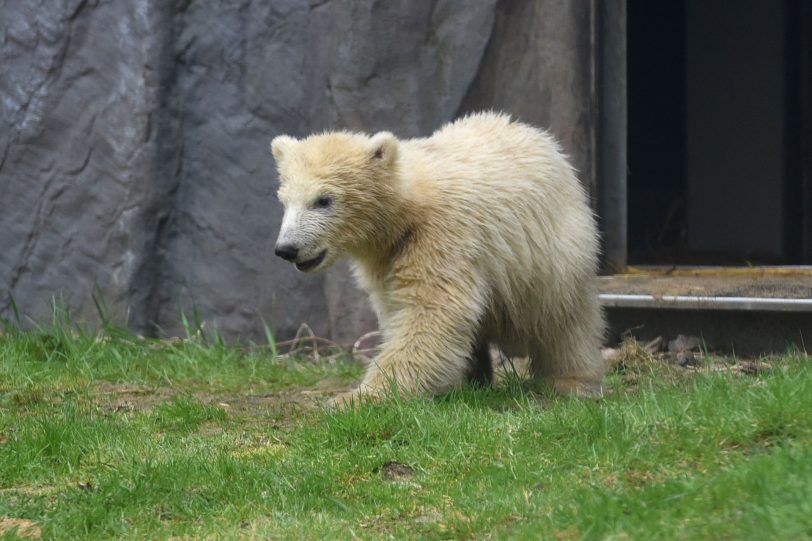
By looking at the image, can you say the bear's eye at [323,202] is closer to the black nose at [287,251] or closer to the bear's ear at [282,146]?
the black nose at [287,251]

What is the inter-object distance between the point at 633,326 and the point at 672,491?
166 inches

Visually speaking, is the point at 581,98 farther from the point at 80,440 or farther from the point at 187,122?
the point at 80,440

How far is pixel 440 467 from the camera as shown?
4.34m

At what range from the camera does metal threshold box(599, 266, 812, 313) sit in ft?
22.7

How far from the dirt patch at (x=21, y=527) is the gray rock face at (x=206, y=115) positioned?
425 cm

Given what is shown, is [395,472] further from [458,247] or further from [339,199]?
[339,199]

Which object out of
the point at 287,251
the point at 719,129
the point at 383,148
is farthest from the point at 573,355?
the point at 719,129

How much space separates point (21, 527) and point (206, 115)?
4783 millimetres

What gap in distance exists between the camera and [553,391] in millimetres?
5719

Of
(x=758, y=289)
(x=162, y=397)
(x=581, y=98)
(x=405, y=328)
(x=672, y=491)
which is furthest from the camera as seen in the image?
(x=581, y=98)

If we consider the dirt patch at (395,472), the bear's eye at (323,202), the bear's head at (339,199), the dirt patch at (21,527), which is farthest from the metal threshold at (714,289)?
the dirt patch at (21,527)

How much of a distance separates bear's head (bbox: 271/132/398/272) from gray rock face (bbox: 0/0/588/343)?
2035mm

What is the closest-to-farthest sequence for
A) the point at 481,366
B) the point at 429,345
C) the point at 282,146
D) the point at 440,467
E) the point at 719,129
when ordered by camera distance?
the point at 440,467
the point at 429,345
the point at 282,146
the point at 481,366
the point at 719,129

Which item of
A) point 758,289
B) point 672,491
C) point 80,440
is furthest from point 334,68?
point 672,491
